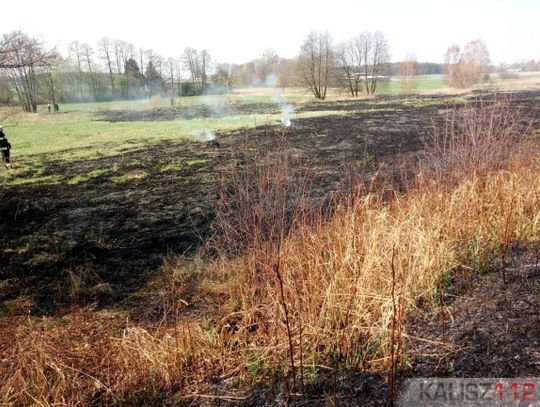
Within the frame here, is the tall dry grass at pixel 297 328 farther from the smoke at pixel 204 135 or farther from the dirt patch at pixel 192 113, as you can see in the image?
the dirt patch at pixel 192 113

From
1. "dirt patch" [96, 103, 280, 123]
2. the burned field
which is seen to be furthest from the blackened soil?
"dirt patch" [96, 103, 280, 123]

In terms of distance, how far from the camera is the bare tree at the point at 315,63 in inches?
1700

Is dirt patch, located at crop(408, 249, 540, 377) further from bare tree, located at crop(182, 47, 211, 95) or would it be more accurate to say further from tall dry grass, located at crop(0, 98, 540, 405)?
bare tree, located at crop(182, 47, 211, 95)

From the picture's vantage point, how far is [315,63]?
44219mm

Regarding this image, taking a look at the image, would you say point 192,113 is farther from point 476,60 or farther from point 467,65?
point 476,60

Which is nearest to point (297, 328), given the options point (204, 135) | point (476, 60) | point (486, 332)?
point (486, 332)

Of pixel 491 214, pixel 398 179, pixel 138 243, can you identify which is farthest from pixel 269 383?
pixel 398 179

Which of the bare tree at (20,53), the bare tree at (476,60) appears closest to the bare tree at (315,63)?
the bare tree at (476,60)

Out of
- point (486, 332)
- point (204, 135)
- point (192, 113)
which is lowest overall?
point (486, 332)

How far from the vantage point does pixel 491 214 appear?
15.6 ft

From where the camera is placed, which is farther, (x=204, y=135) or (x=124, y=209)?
(x=204, y=135)

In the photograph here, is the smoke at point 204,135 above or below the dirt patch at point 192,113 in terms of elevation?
below

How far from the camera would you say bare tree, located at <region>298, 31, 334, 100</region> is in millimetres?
43188

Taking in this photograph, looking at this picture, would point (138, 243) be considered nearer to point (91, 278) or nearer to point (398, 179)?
point (91, 278)
